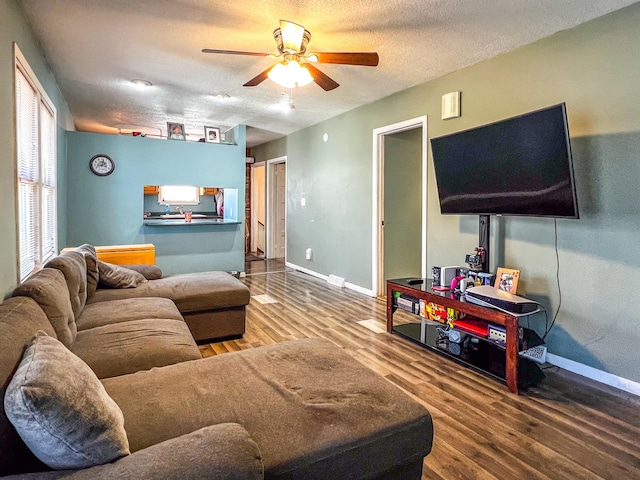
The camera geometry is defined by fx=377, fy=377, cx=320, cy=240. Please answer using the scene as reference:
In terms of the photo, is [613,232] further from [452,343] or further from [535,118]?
[452,343]

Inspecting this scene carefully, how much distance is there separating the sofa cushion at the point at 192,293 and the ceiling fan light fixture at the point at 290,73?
1.74 metres

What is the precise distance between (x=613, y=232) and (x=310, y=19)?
249 cm

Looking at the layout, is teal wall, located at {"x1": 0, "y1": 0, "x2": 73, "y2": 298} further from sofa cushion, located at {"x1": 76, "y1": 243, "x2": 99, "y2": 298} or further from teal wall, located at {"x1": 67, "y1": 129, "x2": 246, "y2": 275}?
teal wall, located at {"x1": 67, "y1": 129, "x2": 246, "y2": 275}

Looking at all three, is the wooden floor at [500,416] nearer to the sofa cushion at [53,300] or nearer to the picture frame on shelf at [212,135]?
the sofa cushion at [53,300]

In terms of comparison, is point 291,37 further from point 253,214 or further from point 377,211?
point 253,214

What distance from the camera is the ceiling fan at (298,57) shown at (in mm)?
2467

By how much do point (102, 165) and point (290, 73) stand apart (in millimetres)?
3731

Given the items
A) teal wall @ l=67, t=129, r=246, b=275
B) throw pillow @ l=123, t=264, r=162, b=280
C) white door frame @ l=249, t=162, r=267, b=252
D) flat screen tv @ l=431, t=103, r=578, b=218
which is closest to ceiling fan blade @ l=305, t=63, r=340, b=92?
flat screen tv @ l=431, t=103, r=578, b=218

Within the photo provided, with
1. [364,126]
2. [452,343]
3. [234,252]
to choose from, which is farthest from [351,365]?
[234,252]

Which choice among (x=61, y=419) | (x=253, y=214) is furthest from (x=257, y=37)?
(x=253, y=214)

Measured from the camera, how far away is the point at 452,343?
121 inches

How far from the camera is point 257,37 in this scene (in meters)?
2.86

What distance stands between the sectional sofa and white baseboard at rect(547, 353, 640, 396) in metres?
1.90

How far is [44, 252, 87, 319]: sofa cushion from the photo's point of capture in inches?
90.8
